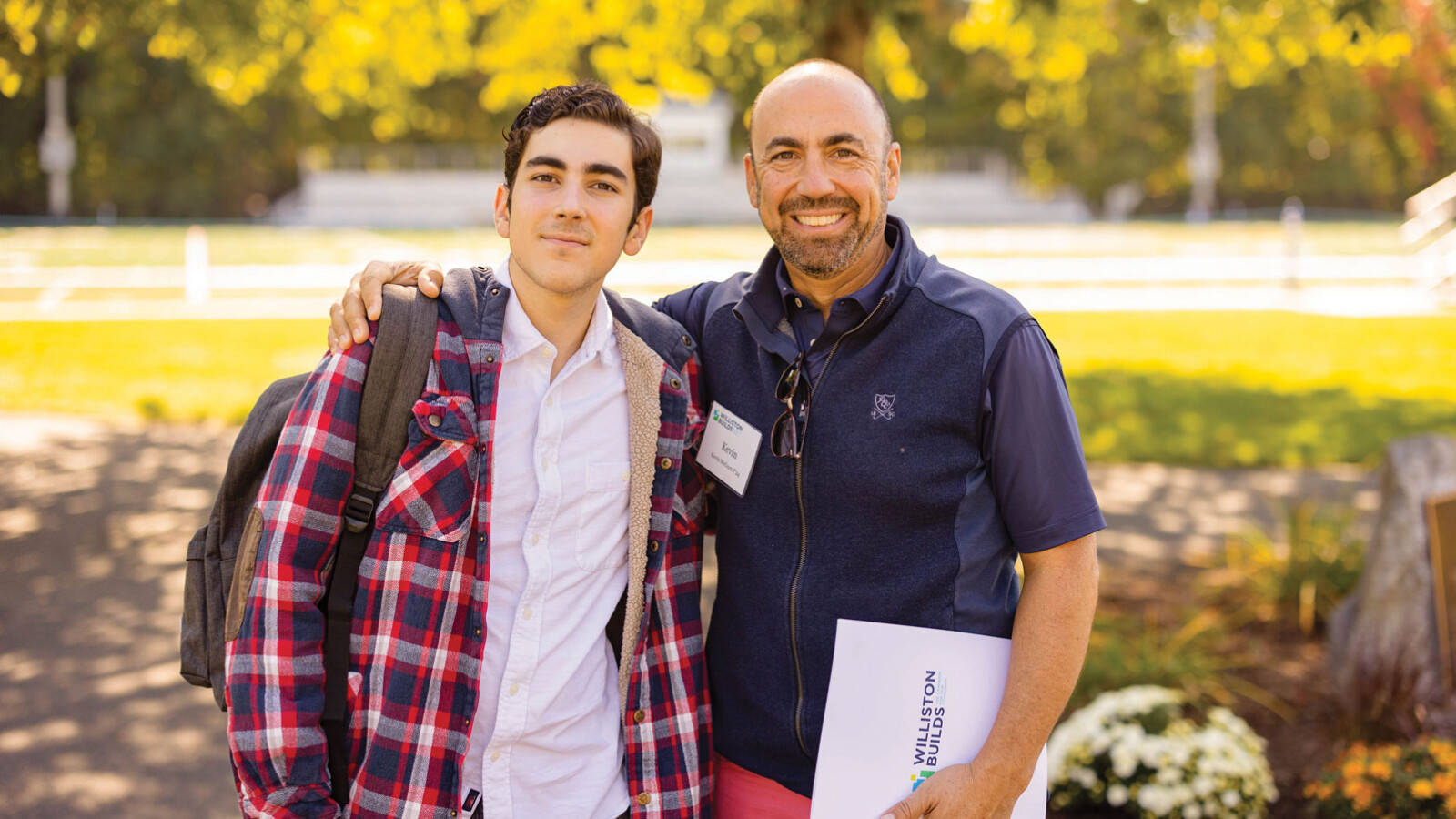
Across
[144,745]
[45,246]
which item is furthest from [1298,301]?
[45,246]

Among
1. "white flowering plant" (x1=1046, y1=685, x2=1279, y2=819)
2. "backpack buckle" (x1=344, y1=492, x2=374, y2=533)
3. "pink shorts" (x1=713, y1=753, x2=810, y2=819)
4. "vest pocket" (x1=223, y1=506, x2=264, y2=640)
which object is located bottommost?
"white flowering plant" (x1=1046, y1=685, x2=1279, y2=819)

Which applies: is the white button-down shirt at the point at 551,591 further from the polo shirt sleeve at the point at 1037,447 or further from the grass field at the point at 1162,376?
the grass field at the point at 1162,376

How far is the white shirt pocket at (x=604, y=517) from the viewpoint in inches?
96.0

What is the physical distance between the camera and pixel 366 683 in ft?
7.52

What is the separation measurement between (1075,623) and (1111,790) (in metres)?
2.24

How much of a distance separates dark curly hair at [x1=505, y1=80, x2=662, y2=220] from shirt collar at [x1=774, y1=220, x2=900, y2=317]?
371 mm

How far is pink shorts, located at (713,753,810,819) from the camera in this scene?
248 cm

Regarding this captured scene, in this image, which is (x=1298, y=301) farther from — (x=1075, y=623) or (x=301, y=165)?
(x=301, y=165)

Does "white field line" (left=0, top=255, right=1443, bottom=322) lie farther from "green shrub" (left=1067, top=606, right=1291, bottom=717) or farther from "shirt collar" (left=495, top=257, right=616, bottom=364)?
"shirt collar" (left=495, top=257, right=616, bottom=364)

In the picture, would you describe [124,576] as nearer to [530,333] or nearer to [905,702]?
[530,333]

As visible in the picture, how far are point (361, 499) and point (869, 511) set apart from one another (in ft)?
3.36

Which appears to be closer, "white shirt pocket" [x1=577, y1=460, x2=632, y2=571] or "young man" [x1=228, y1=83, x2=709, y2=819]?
"young man" [x1=228, y1=83, x2=709, y2=819]

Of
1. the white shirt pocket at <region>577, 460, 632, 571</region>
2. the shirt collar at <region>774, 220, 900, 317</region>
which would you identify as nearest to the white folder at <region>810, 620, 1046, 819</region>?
the white shirt pocket at <region>577, 460, 632, 571</region>

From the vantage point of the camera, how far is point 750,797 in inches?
100
